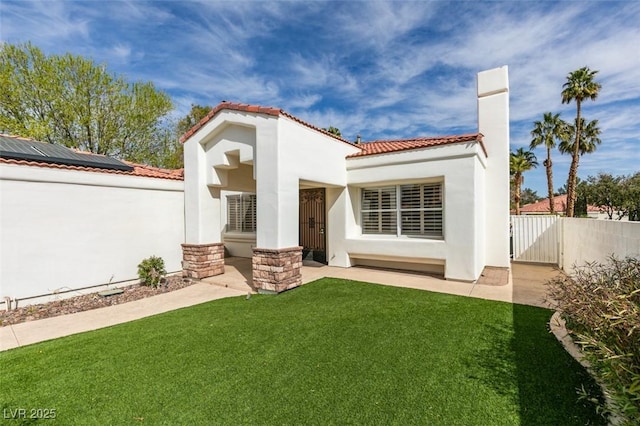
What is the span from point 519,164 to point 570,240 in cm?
2270

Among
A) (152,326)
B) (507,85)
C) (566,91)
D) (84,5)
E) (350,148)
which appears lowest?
(152,326)

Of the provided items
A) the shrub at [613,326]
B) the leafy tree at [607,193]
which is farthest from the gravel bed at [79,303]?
the leafy tree at [607,193]

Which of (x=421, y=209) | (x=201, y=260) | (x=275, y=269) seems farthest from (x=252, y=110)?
(x=421, y=209)

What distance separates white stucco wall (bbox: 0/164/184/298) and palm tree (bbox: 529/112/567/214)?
118 ft

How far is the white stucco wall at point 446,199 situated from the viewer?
10188 millimetres

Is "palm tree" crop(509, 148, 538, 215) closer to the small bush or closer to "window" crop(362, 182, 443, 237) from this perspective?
"window" crop(362, 182, 443, 237)

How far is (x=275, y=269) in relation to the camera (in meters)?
9.18

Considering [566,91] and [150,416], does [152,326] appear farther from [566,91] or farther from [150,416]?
[566,91]

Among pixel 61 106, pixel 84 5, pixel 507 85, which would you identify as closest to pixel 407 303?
pixel 507 85

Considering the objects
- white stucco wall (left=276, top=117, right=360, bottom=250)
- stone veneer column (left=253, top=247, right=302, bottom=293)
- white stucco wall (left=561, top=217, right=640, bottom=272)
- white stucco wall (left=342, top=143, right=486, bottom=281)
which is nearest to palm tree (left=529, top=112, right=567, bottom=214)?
white stucco wall (left=561, top=217, right=640, bottom=272)

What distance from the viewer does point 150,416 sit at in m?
3.69

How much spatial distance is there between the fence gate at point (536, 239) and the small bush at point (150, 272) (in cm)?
1651

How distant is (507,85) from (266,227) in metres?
11.5

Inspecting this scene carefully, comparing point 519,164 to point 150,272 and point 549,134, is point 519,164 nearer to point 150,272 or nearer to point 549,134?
point 549,134
